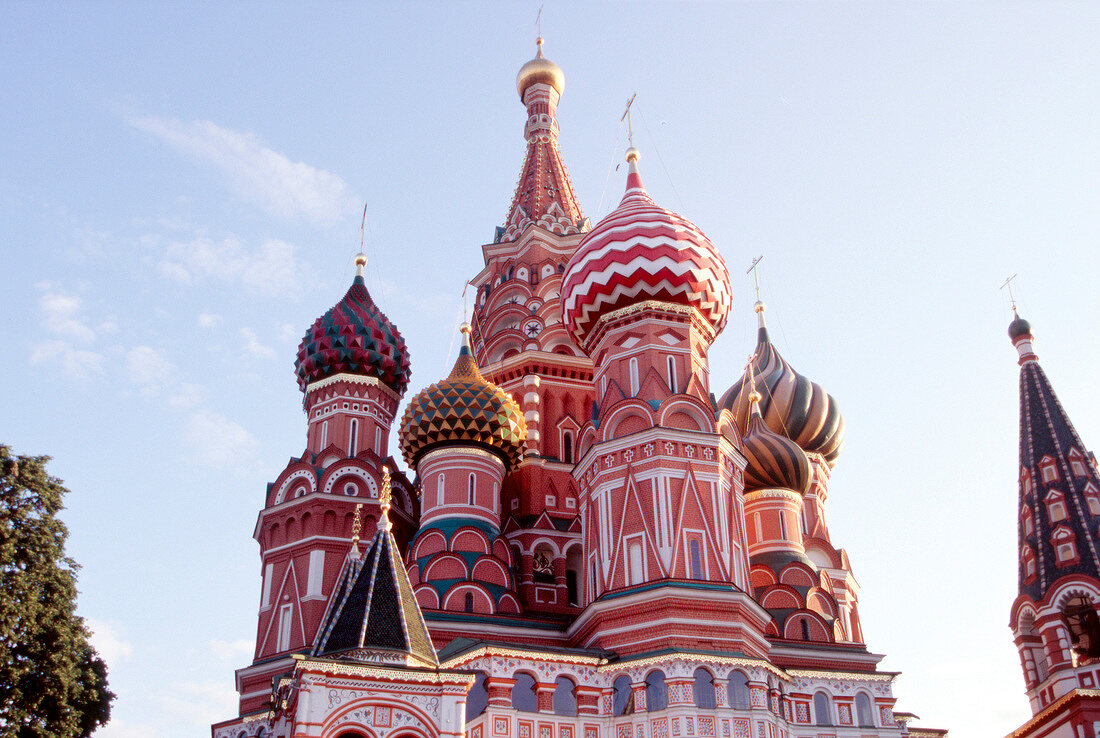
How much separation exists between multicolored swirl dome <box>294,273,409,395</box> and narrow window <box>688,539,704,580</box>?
9.01 metres

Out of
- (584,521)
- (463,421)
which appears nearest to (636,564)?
(584,521)

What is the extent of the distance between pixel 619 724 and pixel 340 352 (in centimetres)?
1097

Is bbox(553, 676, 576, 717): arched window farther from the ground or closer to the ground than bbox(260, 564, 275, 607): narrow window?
closer to the ground

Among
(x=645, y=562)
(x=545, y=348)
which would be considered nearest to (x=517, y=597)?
(x=645, y=562)

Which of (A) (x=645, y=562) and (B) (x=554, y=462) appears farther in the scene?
→ (B) (x=554, y=462)

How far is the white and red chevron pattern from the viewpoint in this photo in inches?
879

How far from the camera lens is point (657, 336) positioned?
22.1m

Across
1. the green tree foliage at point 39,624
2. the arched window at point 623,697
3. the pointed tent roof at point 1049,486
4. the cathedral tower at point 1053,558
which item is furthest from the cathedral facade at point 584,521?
the green tree foliage at point 39,624

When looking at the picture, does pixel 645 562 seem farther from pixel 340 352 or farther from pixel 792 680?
pixel 340 352

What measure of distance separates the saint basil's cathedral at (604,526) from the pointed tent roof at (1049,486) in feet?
0.16

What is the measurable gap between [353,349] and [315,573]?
519cm

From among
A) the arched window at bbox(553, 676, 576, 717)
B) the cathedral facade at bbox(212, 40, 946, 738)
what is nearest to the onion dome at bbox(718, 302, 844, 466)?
the cathedral facade at bbox(212, 40, 946, 738)

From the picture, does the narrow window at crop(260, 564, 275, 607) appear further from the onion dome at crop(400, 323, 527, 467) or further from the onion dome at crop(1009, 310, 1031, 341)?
the onion dome at crop(1009, 310, 1031, 341)

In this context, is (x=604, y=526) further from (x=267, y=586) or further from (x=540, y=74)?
(x=540, y=74)
